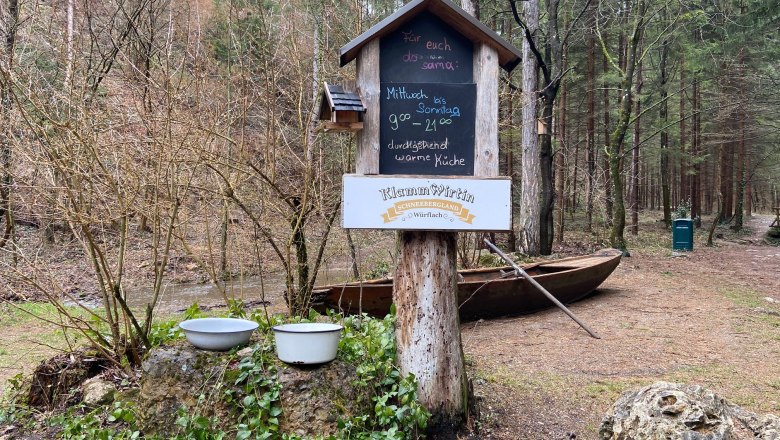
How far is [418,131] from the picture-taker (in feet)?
Answer: 12.1

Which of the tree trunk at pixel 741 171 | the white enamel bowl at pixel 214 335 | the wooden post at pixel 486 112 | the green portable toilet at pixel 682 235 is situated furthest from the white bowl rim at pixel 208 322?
the tree trunk at pixel 741 171

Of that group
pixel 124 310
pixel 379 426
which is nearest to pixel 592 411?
pixel 379 426

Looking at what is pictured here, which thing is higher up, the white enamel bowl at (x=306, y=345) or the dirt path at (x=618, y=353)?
the white enamel bowl at (x=306, y=345)

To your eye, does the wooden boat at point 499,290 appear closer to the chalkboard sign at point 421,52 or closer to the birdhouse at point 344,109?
the birdhouse at point 344,109

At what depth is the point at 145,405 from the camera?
329 cm

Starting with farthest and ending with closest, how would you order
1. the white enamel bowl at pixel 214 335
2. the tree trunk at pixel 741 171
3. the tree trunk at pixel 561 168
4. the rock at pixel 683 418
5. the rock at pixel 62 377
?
the tree trunk at pixel 741 171 → the tree trunk at pixel 561 168 → the rock at pixel 62 377 → the white enamel bowl at pixel 214 335 → the rock at pixel 683 418

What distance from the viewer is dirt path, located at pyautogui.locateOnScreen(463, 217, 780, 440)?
425cm

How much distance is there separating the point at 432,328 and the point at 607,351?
3086 mm

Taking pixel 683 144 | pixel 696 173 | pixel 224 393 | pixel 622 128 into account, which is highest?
pixel 683 144

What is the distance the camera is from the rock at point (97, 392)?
3775 mm

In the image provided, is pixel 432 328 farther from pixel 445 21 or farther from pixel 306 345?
pixel 445 21

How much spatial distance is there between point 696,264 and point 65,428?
1295 cm

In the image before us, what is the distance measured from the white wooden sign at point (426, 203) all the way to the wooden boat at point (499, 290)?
2.51 meters

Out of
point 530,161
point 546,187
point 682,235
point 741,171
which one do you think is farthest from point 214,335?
point 741,171
